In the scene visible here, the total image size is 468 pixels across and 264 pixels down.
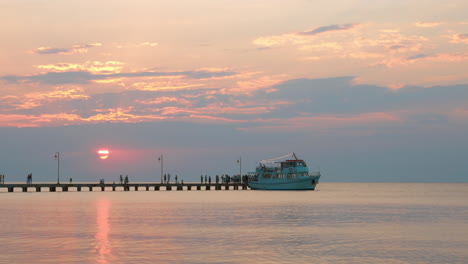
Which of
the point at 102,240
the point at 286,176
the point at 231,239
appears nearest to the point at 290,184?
the point at 286,176

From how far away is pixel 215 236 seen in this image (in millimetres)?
42781

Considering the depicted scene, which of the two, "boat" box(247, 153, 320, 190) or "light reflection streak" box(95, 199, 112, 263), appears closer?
"light reflection streak" box(95, 199, 112, 263)

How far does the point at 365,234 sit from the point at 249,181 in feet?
337

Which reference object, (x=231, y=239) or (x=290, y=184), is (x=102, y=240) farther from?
(x=290, y=184)

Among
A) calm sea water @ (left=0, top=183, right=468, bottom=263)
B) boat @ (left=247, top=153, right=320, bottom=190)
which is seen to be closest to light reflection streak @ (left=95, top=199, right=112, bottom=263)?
calm sea water @ (left=0, top=183, right=468, bottom=263)

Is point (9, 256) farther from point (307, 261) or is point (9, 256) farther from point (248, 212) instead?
point (248, 212)

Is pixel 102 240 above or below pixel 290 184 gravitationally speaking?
below

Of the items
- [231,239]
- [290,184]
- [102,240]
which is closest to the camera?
[102,240]

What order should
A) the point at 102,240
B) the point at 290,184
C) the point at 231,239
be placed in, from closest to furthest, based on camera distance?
the point at 102,240 < the point at 231,239 < the point at 290,184

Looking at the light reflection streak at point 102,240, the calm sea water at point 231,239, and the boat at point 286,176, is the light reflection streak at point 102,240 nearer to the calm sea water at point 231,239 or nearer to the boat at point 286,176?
the calm sea water at point 231,239

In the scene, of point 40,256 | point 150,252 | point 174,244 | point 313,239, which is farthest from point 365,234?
point 40,256

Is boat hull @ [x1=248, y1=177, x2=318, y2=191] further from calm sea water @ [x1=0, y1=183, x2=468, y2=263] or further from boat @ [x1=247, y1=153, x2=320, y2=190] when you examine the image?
calm sea water @ [x1=0, y1=183, x2=468, y2=263]

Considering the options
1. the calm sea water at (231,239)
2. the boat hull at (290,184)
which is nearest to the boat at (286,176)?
the boat hull at (290,184)

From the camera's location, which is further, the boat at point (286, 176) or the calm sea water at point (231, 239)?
the boat at point (286, 176)
